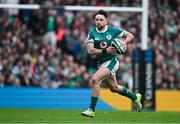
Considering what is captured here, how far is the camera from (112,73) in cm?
1436

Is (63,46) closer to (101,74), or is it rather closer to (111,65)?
(111,65)

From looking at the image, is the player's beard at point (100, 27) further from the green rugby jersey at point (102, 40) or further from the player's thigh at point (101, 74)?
the player's thigh at point (101, 74)

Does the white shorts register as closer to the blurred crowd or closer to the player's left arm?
the player's left arm

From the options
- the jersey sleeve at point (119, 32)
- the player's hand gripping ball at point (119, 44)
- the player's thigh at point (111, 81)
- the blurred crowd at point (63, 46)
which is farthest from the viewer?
the blurred crowd at point (63, 46)

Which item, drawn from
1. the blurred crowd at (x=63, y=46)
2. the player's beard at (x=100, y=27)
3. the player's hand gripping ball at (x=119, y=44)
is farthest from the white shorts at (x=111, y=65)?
the blurred crowd at (x=63, y=46)

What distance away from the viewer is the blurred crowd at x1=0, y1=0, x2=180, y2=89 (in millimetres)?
21891

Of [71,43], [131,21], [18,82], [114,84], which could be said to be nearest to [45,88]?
[18,82]

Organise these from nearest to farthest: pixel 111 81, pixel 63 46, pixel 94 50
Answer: pixel 94 50 → pixel 111 81 → pixel 63 46

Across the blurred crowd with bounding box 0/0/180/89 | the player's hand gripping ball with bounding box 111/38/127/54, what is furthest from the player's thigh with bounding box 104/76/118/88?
the blurred crowd with bounding box 0/0/180/89

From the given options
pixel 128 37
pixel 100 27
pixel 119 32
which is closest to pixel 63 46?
pixel 119 32

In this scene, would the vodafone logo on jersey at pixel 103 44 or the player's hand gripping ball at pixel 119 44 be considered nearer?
the player's hand gripping ball at pixel 119 44

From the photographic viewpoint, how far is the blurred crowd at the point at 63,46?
21.9 metres

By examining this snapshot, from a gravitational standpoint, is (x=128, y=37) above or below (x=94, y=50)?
above

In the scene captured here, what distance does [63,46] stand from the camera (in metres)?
22.9
